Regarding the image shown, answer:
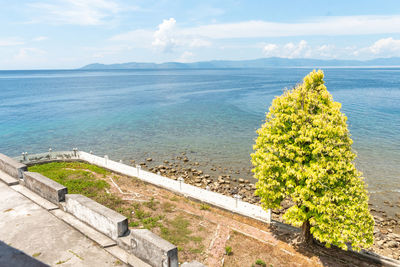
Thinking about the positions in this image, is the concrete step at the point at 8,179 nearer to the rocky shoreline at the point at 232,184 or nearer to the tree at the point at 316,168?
the rocky shoreline at the point at 232,184

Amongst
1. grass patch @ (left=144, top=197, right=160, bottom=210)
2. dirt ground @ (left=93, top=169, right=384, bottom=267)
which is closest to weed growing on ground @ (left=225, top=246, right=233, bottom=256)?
dirt ground @ (left=93, top=169, right=384, bottom=267)

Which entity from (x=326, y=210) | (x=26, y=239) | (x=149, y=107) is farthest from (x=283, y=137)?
Answer: (x=149, y=107)

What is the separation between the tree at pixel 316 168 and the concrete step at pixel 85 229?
943 cm

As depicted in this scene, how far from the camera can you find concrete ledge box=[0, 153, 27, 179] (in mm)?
12555

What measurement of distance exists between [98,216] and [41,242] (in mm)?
1936

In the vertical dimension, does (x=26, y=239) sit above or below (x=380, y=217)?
above

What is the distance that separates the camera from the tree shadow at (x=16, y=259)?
744cm

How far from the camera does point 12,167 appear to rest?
509 inches

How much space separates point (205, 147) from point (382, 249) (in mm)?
27476

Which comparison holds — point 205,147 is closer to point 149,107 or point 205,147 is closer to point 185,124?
point 185,124

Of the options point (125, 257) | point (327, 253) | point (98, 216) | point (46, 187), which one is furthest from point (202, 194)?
point (125, 257)

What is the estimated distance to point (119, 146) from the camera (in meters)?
43.1

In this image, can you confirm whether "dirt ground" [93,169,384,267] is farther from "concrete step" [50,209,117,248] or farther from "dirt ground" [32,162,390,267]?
"concrete step" [50,209,117,248]

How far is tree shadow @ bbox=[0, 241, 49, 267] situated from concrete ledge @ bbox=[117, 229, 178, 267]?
2.56 m
